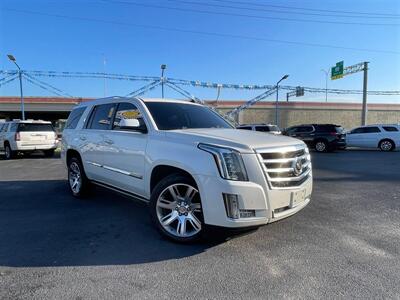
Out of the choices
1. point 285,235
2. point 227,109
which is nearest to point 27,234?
point 285,235

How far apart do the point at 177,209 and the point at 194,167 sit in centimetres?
71

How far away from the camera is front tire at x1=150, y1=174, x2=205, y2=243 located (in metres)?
3.99

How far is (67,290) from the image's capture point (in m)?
3.03

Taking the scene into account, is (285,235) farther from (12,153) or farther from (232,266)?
(12,153)

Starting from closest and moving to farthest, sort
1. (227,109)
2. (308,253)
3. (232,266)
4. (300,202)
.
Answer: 1. (232,266)
2. (308,253)
3. (300,202)
4. (227,109)

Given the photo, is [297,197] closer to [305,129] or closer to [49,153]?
[49,153]

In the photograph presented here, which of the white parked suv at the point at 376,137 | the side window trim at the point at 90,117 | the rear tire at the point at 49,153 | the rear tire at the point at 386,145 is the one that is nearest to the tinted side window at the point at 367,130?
the white parked suv at the point at 376,137

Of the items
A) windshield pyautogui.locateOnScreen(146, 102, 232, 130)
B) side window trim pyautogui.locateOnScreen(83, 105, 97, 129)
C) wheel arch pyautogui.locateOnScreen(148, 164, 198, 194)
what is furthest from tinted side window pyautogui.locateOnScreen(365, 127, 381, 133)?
wheel arch pyautogui.locateOnScreen(148, 164, 198, 194)

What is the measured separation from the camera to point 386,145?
20.1m

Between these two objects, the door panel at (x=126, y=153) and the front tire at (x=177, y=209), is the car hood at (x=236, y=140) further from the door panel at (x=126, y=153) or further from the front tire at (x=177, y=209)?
the door panel at (x=126, y=153)

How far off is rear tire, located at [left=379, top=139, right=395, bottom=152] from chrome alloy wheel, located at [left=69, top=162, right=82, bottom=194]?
19.5 metres

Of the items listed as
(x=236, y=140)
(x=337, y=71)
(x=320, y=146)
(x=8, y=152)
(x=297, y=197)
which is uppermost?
(x=337, y=71)

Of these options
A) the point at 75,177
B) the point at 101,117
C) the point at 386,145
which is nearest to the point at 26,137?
the point at 75,177

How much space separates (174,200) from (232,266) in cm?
115
